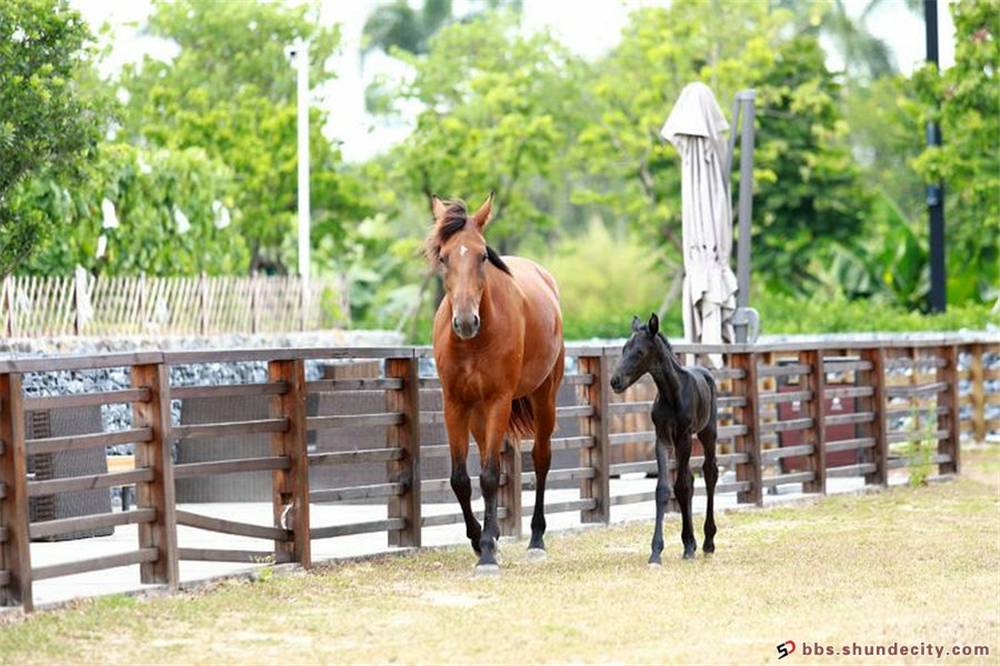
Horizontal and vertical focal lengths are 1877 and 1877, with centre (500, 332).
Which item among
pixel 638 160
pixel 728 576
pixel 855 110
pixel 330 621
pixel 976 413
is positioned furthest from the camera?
pixel 855 110

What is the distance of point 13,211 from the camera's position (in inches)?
587

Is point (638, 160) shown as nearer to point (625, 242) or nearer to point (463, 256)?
point (625, 242)

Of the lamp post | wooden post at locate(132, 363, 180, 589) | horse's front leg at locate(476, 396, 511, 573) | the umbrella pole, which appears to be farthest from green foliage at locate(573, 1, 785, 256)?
wooden post at locate(132, 363, 180, 589)

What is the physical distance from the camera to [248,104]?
37812mm

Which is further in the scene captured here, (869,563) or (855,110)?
(855,110)

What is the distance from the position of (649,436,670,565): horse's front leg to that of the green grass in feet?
0.35

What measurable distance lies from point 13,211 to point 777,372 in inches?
244

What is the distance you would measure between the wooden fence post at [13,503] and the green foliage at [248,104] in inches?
1112

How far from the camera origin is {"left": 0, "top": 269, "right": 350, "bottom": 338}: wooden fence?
1988 centimetres

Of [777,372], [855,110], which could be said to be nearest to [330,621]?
[777,372]

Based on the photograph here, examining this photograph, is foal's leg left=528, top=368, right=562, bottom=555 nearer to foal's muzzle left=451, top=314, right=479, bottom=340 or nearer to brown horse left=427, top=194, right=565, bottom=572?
brown horse left=427, top=194, right=565, bottom=572

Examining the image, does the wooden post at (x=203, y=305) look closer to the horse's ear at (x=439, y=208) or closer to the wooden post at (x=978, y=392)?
the wooden post at (x=978, y=392)

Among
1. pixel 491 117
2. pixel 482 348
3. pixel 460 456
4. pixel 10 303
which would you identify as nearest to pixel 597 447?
pixel 460 456

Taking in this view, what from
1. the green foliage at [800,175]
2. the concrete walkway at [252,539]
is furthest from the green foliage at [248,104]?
the concrete walkway at [252,539]
